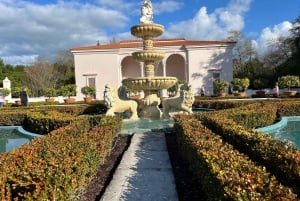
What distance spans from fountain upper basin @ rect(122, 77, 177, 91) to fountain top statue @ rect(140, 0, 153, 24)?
2.82m

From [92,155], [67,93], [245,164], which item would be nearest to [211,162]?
[245,164]

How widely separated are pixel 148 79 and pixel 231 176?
820cm

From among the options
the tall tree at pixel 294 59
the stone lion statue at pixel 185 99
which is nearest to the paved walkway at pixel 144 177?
the stone lion statue at pixel 185 99

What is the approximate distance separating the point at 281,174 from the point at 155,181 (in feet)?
5.79

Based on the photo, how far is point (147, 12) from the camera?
12633 millimetres

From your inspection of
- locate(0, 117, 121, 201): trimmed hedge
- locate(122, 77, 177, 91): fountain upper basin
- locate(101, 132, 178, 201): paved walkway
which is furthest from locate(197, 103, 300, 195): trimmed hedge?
locate(122, 77, 177, 91): fountain upper basin

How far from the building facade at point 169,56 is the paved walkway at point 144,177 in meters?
25.7

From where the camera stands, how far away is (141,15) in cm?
1249

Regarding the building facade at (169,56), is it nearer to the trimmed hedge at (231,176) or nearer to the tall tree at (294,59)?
the tall tree at (294,59)

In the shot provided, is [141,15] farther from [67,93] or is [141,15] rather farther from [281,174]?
[67,93]

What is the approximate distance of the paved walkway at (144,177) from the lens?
405 centimetres

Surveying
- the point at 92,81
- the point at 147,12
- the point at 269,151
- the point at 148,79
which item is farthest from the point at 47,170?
the point at 92,81

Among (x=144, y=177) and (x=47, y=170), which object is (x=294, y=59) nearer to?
(x=144, y=177)

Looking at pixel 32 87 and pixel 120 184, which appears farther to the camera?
pixel 32 87
